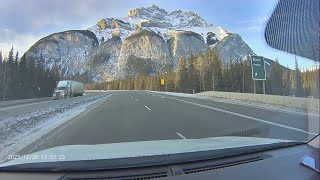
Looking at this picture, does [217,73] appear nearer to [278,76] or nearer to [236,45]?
[236,45]

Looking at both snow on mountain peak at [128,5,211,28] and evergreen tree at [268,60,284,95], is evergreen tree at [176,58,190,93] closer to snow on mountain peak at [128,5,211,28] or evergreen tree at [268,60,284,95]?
evergreen tree at [268,60,284,95]

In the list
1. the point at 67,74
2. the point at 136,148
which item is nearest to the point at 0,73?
the point at 67,74

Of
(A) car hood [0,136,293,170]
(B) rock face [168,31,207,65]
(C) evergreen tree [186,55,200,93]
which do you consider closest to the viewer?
(A) car hood [0,136,293,170]

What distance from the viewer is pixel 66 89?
67.9m

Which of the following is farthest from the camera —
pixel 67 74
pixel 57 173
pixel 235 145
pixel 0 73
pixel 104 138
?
pixel 0 73

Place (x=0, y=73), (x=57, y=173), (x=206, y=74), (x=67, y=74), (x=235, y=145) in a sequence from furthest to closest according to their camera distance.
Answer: (x=206, y=74) → (x=0, y=73) → (x=67, y=74) → (x=235, y=145) → (x=57, y=173)

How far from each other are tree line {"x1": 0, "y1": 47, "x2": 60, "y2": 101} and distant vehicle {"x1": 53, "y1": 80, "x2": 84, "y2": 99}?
17.1m

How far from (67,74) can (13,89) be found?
1315 inches

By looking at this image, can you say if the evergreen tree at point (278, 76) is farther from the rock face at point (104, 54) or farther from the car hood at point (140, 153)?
the rock face at point (104, 54)

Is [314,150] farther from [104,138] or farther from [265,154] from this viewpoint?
[104,138]

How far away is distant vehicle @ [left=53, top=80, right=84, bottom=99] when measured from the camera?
6594cm

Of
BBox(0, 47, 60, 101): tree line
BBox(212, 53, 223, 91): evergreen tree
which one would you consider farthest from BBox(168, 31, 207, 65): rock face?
BBox(212, 53, 223, 91): evergreen tree

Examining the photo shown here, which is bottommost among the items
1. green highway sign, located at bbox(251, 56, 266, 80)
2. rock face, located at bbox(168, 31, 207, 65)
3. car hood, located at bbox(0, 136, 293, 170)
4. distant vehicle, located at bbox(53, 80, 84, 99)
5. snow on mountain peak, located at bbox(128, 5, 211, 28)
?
car hood, located at bbox(0, 136, 293, 170)

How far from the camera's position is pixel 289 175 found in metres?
4.56
